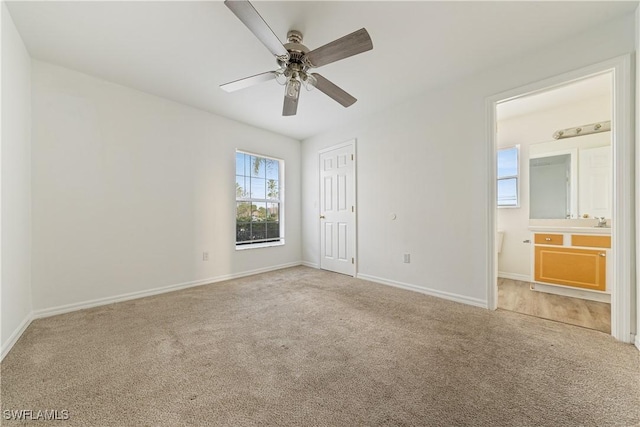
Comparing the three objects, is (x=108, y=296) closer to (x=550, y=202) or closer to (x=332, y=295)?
(x=332, y=295)

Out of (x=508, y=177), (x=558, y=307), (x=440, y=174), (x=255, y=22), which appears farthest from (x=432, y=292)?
(x=255, y=22)

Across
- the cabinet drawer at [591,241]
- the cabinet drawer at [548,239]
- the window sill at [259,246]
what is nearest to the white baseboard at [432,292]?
the cabinet drawer at [548,239]

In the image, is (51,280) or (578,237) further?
(578,237)

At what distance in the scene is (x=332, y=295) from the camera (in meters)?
3.11

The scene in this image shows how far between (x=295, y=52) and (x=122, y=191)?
2.59 meters

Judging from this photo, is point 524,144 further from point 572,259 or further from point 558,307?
point 558,307

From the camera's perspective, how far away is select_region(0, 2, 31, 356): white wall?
187cm

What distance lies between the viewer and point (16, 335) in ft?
6.57

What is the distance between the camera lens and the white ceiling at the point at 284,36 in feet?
6.05

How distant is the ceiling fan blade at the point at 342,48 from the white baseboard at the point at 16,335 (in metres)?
3.09

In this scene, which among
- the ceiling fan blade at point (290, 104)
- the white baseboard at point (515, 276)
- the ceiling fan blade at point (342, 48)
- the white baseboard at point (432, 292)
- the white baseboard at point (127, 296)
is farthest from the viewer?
the white baseboard at point (515, 276)

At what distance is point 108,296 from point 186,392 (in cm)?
217

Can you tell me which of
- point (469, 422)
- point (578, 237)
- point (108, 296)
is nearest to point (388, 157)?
point (578, 237)

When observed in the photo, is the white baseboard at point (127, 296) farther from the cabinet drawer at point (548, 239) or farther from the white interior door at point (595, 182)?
the white interior door at point (595, 182)
